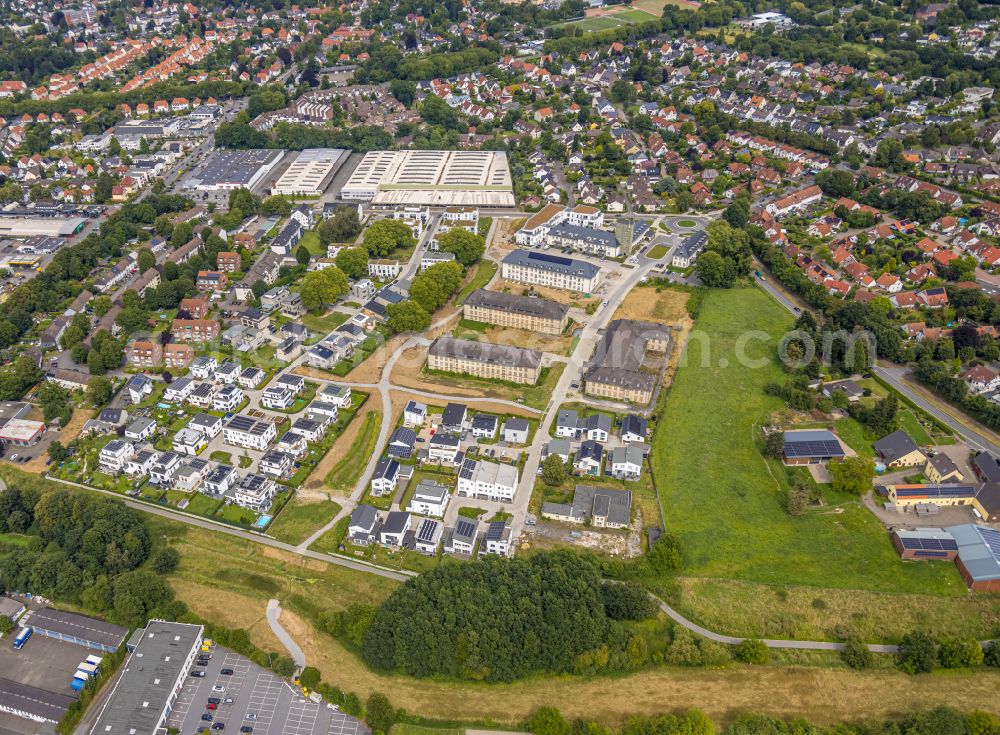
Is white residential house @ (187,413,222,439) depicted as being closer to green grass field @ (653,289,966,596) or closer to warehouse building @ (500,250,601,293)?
green grass field @ (653,289,966,596)

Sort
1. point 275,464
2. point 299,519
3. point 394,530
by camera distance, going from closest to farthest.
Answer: point 394,530
point 299,519
point 275,464

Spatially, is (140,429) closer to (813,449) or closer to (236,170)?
(813,449)

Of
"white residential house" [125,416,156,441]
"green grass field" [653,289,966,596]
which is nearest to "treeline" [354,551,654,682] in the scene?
"green grass field" [653,289,966,596]

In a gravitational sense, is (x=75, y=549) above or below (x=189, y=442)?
above

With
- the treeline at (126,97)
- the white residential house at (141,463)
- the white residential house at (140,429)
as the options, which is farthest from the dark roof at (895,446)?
the treeline at (126,97)

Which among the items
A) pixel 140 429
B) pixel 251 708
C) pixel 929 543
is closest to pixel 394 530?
pixel 251 708

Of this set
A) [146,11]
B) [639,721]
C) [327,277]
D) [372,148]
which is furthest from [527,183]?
[146,11]

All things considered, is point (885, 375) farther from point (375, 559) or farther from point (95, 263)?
point (95, 263)
